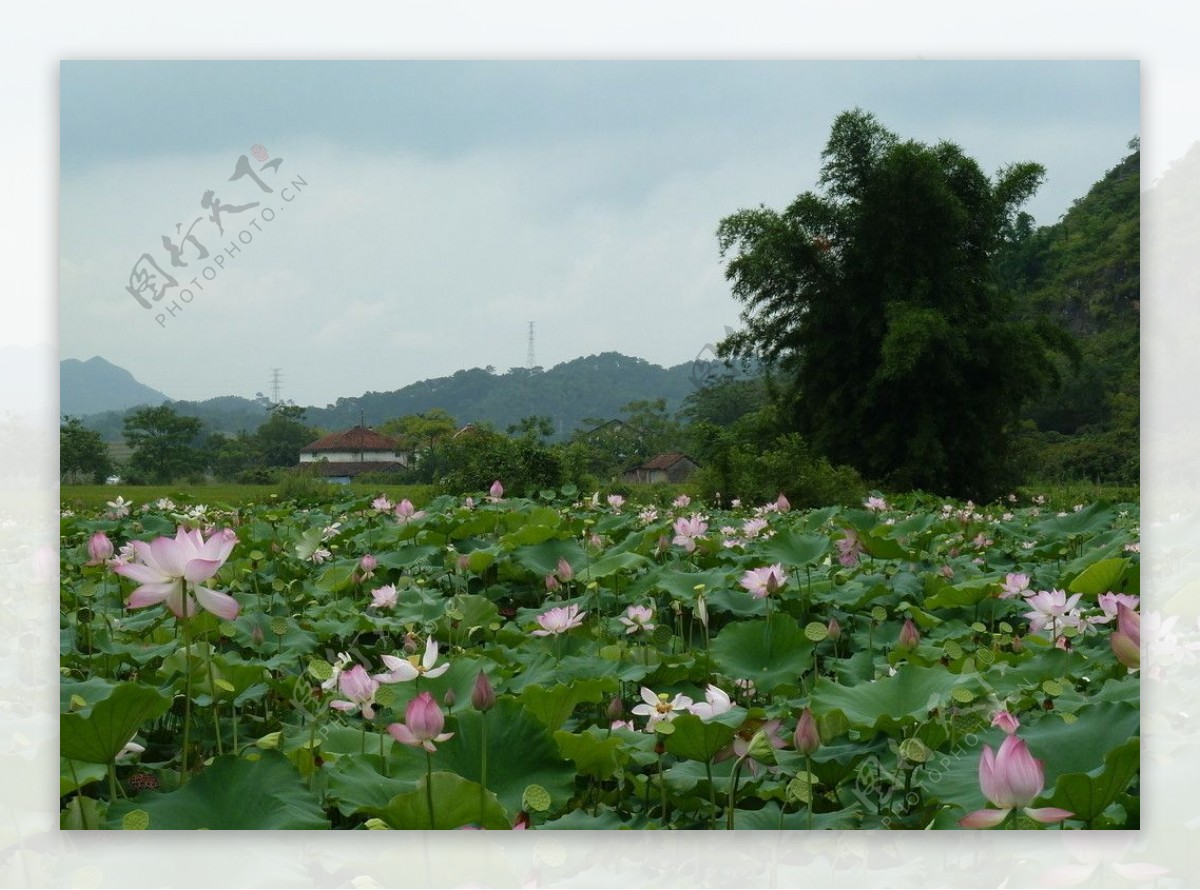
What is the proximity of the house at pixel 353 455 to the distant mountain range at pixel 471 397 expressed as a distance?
159 millimetres

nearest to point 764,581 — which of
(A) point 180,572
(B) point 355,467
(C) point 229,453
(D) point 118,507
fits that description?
(A) point 180,572

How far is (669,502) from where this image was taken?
6.23 meters

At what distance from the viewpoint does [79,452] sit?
2598 mm

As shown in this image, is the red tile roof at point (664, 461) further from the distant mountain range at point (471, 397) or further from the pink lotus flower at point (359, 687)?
the pink lotus flower at point (359, 687)

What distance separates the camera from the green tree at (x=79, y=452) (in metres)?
2.46

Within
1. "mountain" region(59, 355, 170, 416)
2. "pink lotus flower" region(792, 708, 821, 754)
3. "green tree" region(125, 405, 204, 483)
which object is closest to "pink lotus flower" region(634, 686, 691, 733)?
"pink lotus flower" region(792, 708, 821, 754)

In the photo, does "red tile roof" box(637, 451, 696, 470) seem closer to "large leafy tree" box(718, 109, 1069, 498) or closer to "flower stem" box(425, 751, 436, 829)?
"large leafy tree" box(718, 109, 1069, 498)

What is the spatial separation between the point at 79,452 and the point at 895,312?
4.56 meters

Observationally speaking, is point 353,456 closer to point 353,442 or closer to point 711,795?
point 353,442

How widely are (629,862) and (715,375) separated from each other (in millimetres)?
5507

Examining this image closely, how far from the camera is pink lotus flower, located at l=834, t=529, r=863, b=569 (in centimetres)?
271

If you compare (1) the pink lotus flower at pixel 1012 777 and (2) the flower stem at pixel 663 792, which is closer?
(1) the pink lotus flower at pixel 1012 777

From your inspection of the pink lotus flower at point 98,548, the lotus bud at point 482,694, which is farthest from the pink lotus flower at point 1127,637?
the pink lotus flower at point 98,548

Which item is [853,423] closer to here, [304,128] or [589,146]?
[589,146]
